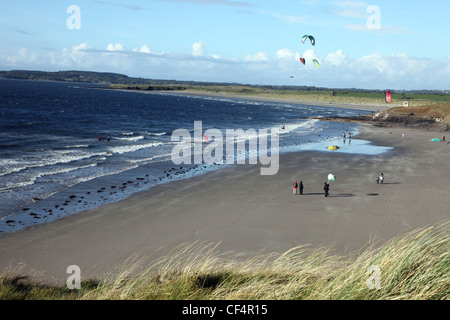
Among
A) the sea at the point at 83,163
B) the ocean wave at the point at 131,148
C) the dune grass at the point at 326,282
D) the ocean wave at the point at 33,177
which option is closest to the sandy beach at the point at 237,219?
the sea at the point at 83,163

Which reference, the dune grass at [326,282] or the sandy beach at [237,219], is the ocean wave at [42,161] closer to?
the sandy beach at [237,219]

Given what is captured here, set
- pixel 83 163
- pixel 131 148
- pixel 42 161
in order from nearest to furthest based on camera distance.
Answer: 1. pixel 42 161
2. pixel 83 163
3. pixel 131 148

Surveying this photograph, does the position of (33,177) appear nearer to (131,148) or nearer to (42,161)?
(42,161)

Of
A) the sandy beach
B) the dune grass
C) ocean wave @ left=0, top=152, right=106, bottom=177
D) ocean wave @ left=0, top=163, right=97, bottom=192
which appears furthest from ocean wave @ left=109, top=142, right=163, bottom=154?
the dune grass

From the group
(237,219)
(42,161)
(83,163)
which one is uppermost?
(42,161)

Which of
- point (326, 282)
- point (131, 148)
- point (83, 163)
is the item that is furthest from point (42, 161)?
point (326, 282)

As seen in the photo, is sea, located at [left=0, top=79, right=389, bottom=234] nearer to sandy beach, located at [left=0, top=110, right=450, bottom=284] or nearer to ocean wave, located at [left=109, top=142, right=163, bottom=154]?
ocean wave, located at [left=109, top=142, right=163, bottom=154]

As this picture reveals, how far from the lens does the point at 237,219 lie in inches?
708

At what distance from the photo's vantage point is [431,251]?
5379 mm

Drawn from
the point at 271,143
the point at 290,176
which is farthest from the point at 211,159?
the point at 271,143

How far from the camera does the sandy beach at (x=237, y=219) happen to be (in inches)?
555

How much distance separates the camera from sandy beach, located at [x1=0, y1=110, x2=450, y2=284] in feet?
46.2

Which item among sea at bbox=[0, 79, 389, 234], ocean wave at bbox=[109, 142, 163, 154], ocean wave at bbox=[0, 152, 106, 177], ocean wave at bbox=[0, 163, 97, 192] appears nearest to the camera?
sea at bbox=[0, 79, 389, 234]
